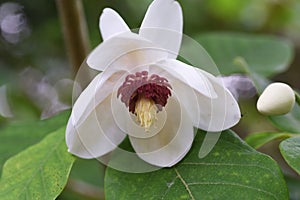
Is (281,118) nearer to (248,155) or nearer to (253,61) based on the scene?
(248,155)

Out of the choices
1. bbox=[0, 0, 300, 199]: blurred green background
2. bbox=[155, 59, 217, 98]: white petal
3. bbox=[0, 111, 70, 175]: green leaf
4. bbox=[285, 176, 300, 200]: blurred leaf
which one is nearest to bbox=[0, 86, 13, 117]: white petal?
bbox=[0, 0, 300, 199]: blurred green background

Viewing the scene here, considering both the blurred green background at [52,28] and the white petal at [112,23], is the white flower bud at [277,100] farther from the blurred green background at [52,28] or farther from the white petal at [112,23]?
the blurred green background at [52,28]

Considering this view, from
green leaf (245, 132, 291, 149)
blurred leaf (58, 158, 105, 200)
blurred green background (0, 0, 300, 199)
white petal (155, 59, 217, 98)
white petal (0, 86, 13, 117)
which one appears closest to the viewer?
white petal (155, 59, 217, 98)

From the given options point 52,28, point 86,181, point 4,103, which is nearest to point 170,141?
point 86,181

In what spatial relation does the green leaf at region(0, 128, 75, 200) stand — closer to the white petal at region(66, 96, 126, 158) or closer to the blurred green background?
the white petal at region(66, 96, 126, 158)

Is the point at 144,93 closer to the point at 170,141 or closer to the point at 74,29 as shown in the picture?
the point at 170,141

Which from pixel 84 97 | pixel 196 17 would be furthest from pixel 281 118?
pixel 196 17
